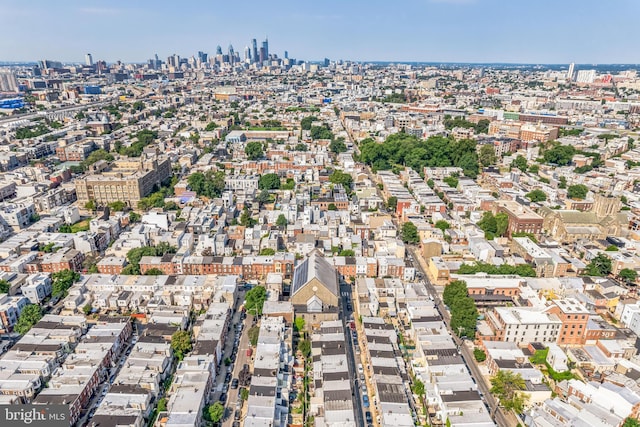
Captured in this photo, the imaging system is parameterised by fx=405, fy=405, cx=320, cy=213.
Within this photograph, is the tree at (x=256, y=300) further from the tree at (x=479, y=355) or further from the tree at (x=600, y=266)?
the tree at (x=600, y=266)

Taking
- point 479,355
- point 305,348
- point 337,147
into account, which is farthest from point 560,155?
point 305,348

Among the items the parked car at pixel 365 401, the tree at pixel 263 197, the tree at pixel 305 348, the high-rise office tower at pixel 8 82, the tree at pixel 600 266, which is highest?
the high-rise office tower at pixel 8 82

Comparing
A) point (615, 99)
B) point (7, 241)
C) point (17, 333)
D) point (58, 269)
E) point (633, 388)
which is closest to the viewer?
point (633, 388)

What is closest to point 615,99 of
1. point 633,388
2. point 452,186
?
point 452,186

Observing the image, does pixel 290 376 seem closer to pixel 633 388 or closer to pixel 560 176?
pixel 633 388

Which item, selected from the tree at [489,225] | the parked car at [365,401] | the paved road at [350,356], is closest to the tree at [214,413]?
the paved road at [350,356]

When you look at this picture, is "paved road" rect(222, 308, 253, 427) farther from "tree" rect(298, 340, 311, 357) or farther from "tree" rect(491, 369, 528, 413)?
"tree" rect(491, 369, 528, 413)
